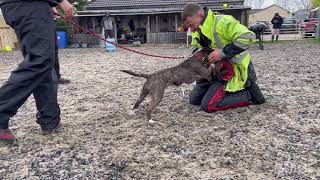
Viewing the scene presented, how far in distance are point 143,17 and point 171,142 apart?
22054mm

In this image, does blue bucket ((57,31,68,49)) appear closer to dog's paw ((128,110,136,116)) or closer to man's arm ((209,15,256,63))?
dog's paw ((128,110,136,116))

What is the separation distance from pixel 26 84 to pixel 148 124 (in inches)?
61.5

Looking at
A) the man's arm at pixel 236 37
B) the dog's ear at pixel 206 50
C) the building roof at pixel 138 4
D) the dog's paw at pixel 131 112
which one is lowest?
the dog's paw at pixel 131 112

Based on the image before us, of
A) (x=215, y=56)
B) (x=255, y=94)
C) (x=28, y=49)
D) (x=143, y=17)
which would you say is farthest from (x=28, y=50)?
(x=143, y=17)

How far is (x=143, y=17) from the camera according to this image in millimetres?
24906

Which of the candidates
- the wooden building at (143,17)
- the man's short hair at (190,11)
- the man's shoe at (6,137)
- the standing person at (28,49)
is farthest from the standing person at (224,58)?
the wooden building at (143,17)

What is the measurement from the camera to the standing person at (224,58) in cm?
440

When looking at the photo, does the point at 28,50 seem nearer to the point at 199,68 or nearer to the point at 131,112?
the point at 131,112

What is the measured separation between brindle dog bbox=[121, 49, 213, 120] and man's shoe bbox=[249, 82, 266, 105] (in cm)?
68

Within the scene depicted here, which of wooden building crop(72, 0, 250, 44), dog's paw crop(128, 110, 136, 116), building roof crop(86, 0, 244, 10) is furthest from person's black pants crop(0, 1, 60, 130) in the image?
building roof crop(86, 0, 244, 10)

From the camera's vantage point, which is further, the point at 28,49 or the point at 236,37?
the point at 236,37

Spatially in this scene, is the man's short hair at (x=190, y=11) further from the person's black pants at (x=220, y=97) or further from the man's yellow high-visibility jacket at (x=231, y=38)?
the person's black pants at (x=220, y=97)

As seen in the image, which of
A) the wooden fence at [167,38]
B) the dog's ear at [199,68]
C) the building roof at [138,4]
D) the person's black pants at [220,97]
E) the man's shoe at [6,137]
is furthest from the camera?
the building roof at [138,4]

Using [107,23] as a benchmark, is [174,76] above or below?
below
